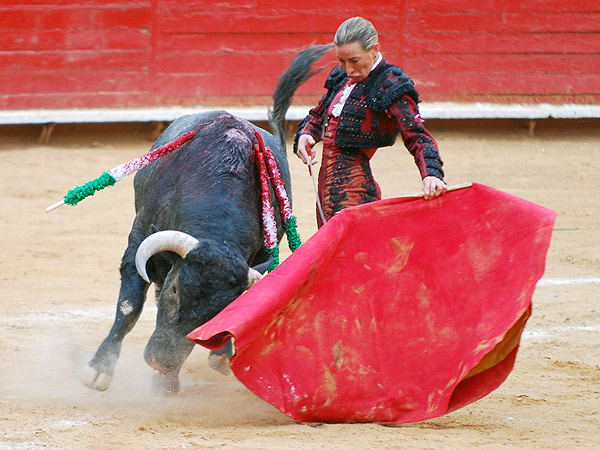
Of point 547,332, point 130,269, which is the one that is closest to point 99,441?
point 130,269

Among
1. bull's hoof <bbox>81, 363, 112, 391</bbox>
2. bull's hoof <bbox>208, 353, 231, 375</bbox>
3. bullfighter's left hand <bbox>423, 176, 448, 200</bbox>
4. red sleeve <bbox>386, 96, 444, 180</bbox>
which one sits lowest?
bull's hoof <bbox>208, 353, 231, 375</bbox>

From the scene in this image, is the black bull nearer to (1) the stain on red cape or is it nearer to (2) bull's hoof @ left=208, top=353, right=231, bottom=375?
(1) the stain on red cape

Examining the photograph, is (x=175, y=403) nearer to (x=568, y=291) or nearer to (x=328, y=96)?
(x=328, y=96)

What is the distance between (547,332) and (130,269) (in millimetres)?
2000

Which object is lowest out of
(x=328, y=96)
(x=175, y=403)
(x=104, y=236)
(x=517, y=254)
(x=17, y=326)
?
(x=104, y=236)

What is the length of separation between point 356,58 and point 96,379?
57.7 inches

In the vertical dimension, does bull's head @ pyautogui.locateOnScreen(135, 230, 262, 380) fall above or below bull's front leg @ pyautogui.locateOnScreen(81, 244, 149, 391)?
above

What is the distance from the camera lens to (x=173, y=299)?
286cm

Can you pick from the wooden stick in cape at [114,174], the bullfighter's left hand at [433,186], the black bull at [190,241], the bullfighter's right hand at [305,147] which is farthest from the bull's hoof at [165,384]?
the bullfighter's left hand at [433,186]

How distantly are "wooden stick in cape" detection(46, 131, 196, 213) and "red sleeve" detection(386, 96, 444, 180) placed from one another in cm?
92

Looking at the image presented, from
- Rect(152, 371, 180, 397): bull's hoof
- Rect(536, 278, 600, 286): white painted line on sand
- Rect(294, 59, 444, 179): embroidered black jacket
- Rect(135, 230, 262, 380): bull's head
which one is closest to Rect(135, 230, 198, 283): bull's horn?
Rect(135, 230, 262, 380): bull's head

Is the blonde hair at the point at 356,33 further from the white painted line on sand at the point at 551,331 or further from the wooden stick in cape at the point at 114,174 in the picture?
the white painted line on sand at the point at 551,331

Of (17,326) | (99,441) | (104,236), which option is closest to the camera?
(99,441)

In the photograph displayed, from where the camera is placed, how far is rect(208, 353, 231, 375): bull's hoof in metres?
3.44
